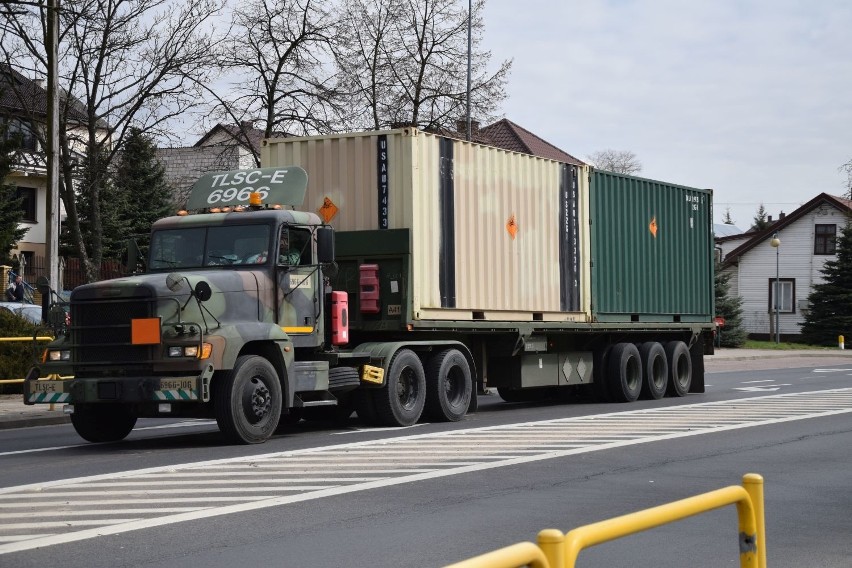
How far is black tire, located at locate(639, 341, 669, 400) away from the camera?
23250 mm

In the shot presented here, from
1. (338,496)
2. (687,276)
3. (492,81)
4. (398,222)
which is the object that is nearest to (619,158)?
(492,81)

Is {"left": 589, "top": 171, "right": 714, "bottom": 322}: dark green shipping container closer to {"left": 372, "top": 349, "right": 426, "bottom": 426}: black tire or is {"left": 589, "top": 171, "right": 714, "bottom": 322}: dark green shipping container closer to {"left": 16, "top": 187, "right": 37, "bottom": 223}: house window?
{"left": 372, "top": 349, "right": 426, "bottom": 426}: black tire

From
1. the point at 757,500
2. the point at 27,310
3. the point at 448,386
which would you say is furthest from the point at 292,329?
the point at 27,310

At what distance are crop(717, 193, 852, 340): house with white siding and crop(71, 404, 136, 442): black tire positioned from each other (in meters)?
59.7

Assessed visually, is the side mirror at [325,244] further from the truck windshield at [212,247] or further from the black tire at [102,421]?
the black tire at [102,421]

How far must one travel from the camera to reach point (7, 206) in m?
48.9

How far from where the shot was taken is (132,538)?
8375 millimetres

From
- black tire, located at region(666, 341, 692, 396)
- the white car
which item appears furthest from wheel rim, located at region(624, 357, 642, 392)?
the white car

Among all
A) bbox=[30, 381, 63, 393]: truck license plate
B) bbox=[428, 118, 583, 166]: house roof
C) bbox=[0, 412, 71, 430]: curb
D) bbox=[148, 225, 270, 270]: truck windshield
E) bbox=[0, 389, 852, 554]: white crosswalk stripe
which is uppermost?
bbox=[428, 118, 583, 166]: house roof

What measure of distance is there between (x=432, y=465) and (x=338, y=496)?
2.20m

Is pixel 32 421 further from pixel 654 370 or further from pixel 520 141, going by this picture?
pixel 520 141

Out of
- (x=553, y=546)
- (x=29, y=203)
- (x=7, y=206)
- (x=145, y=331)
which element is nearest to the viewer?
(x=553, y=546)

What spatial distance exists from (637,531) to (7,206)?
158 ft

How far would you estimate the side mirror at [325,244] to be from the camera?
1564 cm
